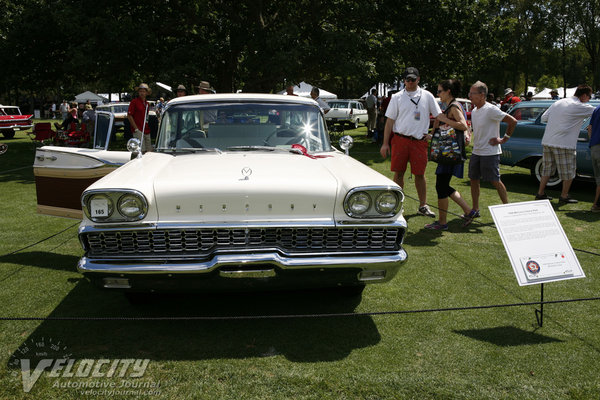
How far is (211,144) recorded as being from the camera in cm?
477

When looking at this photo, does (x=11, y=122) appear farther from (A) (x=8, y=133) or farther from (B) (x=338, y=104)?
(B) (x=338, y=104)

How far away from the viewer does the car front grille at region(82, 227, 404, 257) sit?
11.3ft

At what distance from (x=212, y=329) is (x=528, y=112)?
28.6 ft

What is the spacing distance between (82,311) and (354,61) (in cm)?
1282

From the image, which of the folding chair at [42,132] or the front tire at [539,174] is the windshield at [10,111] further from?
the front tire at [539,174]

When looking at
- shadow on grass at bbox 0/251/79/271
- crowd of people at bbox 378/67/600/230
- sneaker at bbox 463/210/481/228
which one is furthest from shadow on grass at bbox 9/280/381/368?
sneaker at bbox 463/210/481/228

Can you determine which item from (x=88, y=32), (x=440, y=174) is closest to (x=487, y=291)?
(x=440, y=174)

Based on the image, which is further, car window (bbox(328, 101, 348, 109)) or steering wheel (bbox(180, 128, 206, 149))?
car window (bbox(328, 101, 348, 109))

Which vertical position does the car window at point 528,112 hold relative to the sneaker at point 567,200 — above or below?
above

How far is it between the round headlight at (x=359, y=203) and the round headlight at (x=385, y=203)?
7 centimetres

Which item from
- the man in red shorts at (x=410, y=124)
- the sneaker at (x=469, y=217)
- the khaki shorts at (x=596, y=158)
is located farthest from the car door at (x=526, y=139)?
the man in red shorts at (x=410, y=124)

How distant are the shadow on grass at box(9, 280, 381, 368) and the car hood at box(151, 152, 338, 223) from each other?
2.85 feet

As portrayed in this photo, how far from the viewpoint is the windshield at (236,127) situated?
15.8 ft

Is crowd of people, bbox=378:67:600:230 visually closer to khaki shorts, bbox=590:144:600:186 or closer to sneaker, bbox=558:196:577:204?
khaki shorts, bbox=590:144:600:186
